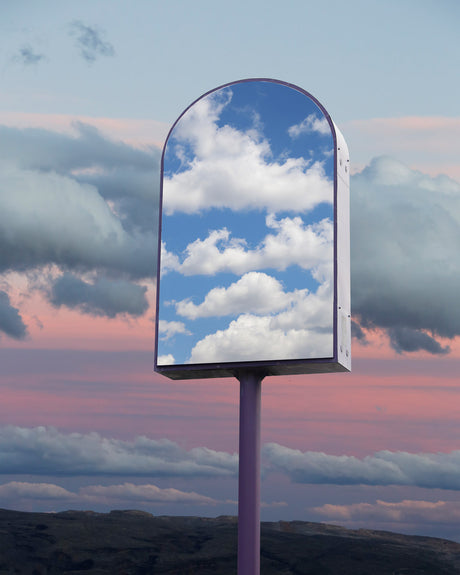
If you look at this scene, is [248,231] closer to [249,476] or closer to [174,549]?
[249,476]

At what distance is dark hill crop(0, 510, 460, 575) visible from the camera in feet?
159

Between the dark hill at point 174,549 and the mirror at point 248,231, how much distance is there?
123ft

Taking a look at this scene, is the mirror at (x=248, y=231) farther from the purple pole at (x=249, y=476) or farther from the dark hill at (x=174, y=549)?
the dark hill at (x=174, y=549)

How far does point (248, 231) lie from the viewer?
14812mm

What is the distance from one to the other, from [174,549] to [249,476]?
3838cm

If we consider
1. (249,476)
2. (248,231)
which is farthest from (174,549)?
(248,231)

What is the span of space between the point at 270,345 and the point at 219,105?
15.5 feet

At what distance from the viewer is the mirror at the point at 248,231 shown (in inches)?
555

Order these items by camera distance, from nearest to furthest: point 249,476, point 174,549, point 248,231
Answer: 1. point 249,476
2. point 248,231
3. point 174,549

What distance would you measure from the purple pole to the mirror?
2.08 feet

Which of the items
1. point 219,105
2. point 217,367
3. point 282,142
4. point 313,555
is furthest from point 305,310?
point 313,555

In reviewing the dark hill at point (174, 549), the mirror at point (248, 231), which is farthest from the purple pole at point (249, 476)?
the dark hill at point (174, 549)

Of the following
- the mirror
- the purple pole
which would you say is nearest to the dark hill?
the purple pole

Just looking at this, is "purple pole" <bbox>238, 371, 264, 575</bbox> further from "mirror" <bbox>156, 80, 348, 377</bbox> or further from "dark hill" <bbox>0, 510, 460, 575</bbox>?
"dark hill" <bbox>0, 510, 460, 575</bbox>
